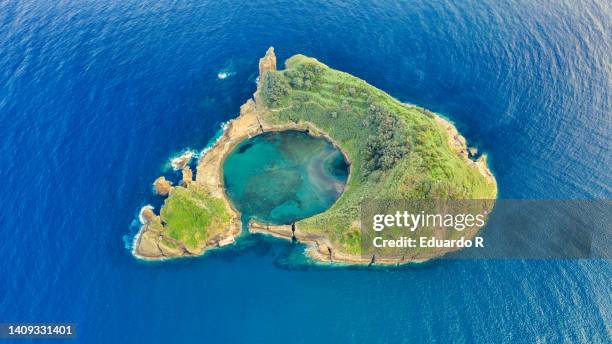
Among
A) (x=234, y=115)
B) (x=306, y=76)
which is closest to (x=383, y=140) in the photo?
(x=306, y=76)

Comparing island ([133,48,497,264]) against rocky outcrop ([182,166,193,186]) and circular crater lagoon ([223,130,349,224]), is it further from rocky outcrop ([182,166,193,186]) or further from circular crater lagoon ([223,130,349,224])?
circular crater lagoon ([223,130,349,224])

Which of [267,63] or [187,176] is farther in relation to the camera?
[267,63]

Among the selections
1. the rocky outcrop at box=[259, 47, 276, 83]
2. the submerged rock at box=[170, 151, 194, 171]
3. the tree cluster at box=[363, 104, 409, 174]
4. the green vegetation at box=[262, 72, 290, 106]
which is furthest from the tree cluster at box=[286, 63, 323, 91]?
the submerged rock at box=[170, 151, 194, 171]

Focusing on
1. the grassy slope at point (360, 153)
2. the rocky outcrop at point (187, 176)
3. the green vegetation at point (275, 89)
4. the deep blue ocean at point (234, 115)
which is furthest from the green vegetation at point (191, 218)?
the green vegetation at point (275, 89)

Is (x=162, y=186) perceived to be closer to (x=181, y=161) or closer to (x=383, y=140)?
(x=181, y=161)

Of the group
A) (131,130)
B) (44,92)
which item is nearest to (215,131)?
(131,130)

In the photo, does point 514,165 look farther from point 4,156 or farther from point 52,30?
point 52,30

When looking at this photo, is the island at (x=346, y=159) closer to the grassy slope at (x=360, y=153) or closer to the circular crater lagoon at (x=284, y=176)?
the grassy slope at (x=360, y=153)
